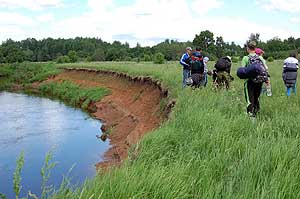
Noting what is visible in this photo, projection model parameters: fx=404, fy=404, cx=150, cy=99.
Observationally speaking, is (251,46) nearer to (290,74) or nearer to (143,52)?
(290,74)

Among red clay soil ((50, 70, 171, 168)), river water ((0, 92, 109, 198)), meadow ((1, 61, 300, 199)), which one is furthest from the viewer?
red clay soil ((50, 70, 171, 168))

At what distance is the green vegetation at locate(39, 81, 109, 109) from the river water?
6.65 ft

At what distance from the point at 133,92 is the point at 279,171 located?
21.0 meters

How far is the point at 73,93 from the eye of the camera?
35.7 meters

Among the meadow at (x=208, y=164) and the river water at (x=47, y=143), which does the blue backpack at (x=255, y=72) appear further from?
the river water at (x=47, y=143)

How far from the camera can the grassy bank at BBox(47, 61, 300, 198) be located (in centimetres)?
399

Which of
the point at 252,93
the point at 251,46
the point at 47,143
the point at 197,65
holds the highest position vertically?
the point at 251,46

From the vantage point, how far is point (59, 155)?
50.0 feet

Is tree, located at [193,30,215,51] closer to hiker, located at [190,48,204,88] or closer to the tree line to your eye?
the tree line

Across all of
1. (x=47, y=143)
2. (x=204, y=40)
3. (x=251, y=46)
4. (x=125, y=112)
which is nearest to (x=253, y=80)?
(x=251, y=46)

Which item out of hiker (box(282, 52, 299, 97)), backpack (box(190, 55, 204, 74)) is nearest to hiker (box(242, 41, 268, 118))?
hiker (box(282, 52, 299, 97))

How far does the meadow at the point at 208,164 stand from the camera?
3990 millimetres

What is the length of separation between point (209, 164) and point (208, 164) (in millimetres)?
12

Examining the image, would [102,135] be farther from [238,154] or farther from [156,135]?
[238,154]
